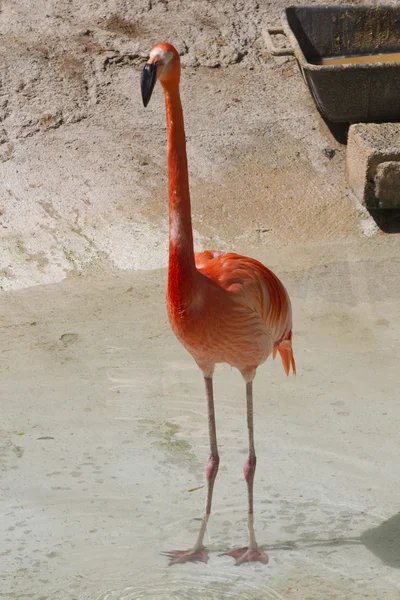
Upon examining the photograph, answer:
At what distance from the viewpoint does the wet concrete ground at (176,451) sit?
3.47 metres

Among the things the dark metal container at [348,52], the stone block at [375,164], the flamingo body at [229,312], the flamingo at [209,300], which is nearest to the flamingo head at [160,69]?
the flamingo at [209,300]

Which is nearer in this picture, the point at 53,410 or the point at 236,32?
the point at 53,410

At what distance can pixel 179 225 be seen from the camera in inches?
126

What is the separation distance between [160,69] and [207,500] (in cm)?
176

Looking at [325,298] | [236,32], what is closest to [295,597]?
[325,298]

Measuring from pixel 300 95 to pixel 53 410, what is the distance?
3876 mm

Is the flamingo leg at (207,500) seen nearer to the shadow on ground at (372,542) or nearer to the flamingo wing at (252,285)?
the shadow on ground at (372,542)

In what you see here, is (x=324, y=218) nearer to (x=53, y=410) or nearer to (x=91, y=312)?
(x=91, y=312)

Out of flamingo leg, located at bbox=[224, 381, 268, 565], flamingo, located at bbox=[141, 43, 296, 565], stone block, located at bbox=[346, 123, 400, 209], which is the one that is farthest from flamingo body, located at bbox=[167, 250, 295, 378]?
stone block, located at bbox=[346, 123, 400, 209]

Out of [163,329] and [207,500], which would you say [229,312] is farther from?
[163,329]

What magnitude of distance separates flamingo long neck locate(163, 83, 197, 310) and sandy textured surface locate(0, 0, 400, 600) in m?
1.12

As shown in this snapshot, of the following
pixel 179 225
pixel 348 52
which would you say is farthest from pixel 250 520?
pixel 348 52

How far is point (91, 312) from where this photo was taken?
5.41 meters

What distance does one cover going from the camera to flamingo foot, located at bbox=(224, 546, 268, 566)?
11.6 feet
